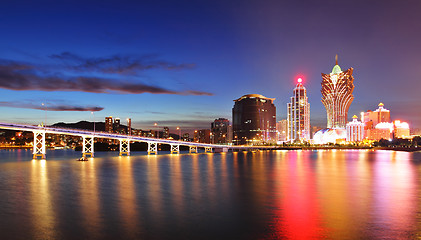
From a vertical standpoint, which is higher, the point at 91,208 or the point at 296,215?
the point at 91,208

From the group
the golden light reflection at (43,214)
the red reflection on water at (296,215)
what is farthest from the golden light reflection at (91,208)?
the red reflection on water at (296,215)

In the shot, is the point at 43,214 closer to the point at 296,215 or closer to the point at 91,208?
the point at 91,208

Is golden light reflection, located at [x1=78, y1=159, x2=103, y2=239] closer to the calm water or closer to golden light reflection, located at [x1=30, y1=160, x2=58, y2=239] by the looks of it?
the calm water

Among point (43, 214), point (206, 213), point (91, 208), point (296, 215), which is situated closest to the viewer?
point (43, 214)

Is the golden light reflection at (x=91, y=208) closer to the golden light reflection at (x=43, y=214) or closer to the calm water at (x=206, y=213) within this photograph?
the calm water at (x=206, y=213)

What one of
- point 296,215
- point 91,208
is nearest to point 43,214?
point 91,208

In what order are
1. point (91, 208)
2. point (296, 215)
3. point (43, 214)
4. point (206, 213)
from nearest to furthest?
point (43, 214), point (296, 215), point (206, 213), point (91, 208)

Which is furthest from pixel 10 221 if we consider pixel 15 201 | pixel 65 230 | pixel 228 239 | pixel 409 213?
pixel 409 213

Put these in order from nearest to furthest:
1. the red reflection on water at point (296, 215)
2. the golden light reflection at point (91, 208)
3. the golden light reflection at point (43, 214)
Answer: the golden light reflection at point (43, 214) → the red reflection on water at point (296, 215) → the golden light reflection at point (91, 208)

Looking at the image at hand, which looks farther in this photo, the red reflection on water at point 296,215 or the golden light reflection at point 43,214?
the red reflection on water at point 296,215

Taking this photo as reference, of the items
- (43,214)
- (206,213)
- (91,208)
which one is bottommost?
(206,213)

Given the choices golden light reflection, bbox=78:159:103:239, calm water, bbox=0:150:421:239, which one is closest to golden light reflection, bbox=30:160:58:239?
calm water, bbox=0:150:421:239

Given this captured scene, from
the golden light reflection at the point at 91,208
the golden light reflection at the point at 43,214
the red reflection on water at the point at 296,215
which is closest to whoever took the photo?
the golden light reflection at the point at 43,214

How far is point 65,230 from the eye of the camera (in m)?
19.2
